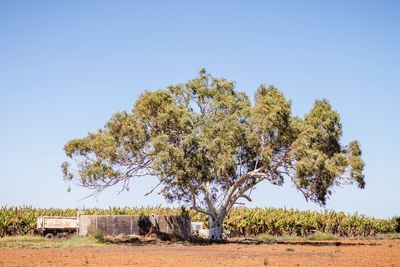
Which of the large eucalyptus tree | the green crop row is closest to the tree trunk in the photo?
the large eucalyptus tree

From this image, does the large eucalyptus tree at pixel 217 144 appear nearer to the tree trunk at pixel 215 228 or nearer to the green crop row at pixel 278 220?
the tree trunk at pixel 215 228

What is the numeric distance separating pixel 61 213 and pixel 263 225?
22.4 meters

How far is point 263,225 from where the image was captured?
2297 inches

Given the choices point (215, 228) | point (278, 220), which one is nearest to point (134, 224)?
point (215, 228)

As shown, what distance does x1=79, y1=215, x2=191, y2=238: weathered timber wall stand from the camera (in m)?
41.7

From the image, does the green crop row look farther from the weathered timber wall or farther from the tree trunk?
the tree trunk

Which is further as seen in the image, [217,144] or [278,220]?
[278,220]

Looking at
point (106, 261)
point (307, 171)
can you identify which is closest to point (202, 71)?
point (307, 171)

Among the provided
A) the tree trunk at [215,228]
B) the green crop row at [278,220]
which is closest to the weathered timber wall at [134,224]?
the tree trunk at [215,228]

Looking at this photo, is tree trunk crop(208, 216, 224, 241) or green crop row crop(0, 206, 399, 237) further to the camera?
green crop row crop(0, 206, 399, 237)

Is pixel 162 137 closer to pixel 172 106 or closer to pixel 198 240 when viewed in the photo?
pixel 172 106

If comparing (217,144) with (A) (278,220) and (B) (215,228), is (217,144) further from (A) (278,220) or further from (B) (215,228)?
(A) (278,220)

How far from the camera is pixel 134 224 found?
140 ft

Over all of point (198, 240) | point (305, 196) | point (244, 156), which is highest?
point (244, 156)
